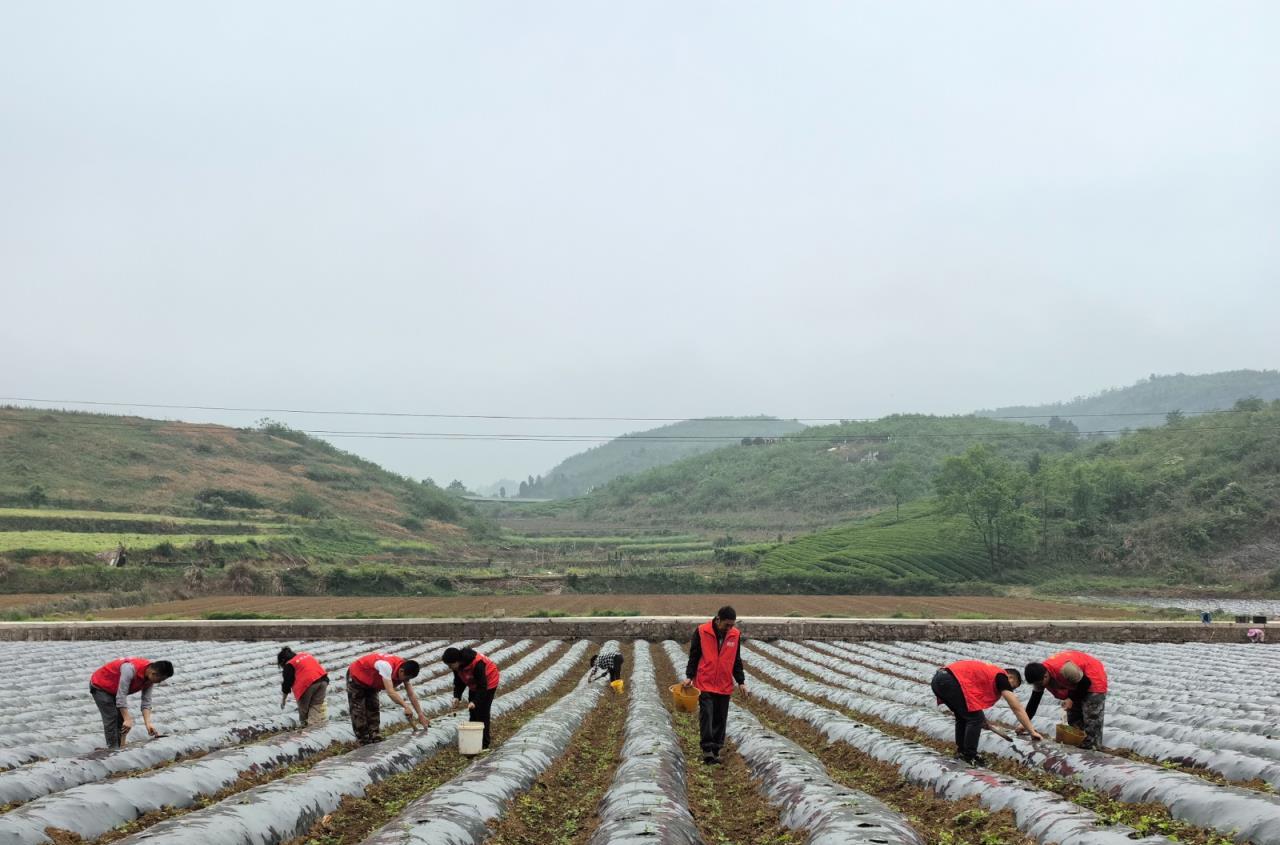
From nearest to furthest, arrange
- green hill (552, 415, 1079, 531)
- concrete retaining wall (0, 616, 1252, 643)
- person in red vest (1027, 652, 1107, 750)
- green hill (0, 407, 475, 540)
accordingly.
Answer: person in red vest (1027, 652, 1107, 750) < concrete retaining wall (0, 616, 1252, 643) < green hill (0, 407, 475, 540) < green hill (552, 415, 1079, 531)

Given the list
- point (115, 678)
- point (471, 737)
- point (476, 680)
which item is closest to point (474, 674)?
point (476, 680)

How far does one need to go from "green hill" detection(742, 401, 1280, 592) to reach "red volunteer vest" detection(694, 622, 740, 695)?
42.0 meters

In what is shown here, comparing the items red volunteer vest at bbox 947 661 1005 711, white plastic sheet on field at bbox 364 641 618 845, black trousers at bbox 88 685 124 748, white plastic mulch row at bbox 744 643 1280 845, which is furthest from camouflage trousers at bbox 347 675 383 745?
white plastic mulch row at bbox 744 643 1280 845

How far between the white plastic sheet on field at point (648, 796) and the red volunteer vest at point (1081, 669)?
12.5ft

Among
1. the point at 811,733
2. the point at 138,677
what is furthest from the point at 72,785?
the point at 811,733

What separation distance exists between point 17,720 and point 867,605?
35004 millimetres

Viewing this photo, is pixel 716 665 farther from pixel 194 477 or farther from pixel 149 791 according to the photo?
pixel 194 477

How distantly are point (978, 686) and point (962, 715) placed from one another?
310mm

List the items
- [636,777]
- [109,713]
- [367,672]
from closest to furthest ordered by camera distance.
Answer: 1. [636,777]
2. [109,713]
3. [367,672]

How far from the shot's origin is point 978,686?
875 centimetres

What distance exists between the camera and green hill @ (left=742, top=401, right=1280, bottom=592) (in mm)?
55172

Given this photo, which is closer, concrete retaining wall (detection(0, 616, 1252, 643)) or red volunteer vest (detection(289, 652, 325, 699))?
red volunteer vest (detection(289, 652, 325, 699))

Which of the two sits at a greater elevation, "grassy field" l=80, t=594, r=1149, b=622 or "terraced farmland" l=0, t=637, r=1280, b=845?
"terraced farmland" l=0, t=637, r=1280, b=845

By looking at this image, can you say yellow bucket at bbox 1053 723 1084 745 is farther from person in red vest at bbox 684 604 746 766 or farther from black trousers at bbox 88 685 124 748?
black trousers at bbox 88 685 124 748
